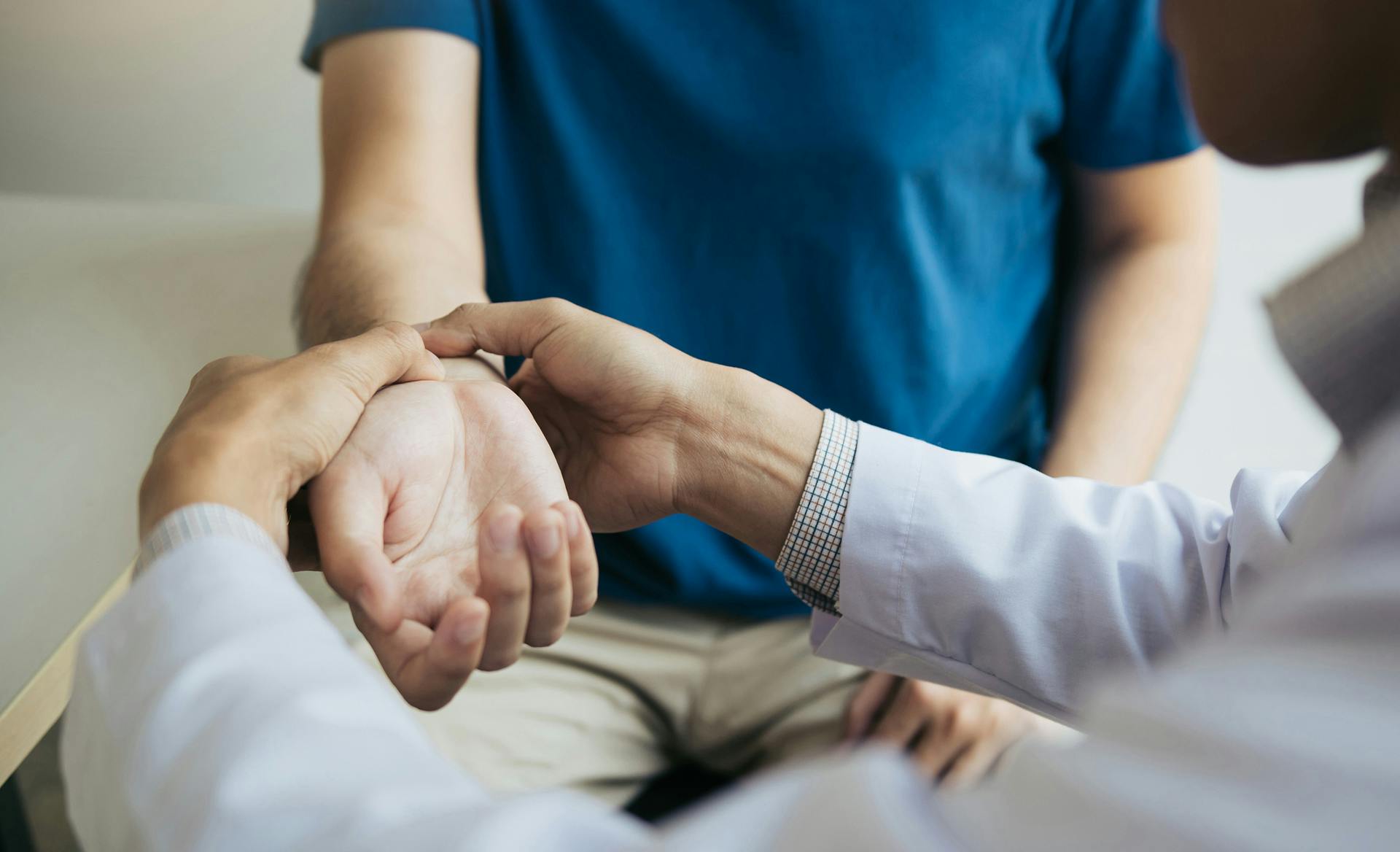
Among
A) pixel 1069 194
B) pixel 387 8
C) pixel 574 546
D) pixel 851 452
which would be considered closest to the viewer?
pixel 574 546

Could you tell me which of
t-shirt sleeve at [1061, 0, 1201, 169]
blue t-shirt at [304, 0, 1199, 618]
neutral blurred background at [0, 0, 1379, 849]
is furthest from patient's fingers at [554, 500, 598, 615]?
A: t-shirt sleeve at [1061, 0, 1201, 169]

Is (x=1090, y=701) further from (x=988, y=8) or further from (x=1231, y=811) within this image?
(x=988, y=8)

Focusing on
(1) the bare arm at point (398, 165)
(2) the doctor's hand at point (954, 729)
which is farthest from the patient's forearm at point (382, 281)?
(2) the doctor's hand at point (954, 729)

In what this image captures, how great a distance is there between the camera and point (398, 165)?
0.65m

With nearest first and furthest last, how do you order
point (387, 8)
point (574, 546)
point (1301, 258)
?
point (574, 546), point (387, 8), point (1301, 258)

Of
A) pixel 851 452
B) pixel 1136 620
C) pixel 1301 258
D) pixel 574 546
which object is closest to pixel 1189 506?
pixel 1136 620

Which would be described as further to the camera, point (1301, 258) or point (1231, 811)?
point (1301, 258)

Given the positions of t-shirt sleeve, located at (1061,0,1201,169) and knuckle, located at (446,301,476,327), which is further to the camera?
t-shirt sleeve, located at (1061,0,1201,169)

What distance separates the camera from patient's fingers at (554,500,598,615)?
40 cm

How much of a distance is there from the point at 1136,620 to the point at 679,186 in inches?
15.1

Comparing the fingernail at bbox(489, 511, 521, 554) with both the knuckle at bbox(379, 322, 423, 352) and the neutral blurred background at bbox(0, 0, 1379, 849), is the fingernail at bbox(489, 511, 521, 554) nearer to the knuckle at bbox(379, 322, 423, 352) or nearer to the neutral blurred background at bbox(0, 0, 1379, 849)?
the knuckle at bbox(379, 322, 423, 352)

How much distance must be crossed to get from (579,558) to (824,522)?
0.16m

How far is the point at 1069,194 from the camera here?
77cm

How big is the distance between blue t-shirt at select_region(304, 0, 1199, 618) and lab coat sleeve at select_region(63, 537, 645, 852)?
0.39 meters
